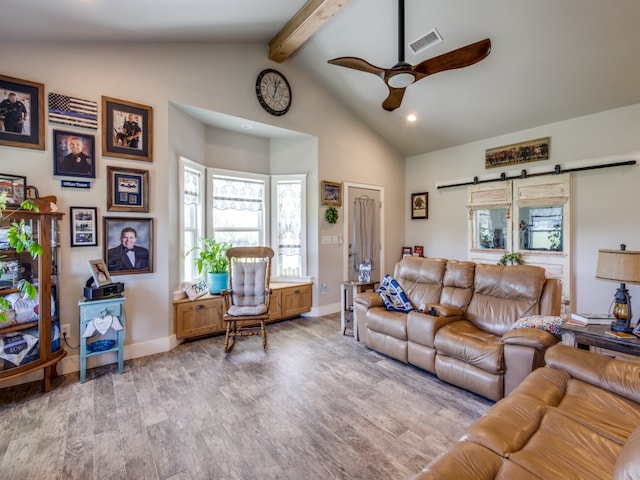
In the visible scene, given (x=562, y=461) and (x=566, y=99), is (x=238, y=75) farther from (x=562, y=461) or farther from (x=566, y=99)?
(x=562, y=461)

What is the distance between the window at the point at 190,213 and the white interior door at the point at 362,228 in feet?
7.64

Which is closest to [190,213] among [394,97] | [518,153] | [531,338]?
[394,97]

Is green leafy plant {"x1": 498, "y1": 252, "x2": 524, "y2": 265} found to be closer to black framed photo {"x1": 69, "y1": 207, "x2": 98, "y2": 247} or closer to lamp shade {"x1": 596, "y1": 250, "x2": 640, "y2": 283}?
lamp shade {"x1": 596, "y1": 250, "x2": 640, "y2": 283}

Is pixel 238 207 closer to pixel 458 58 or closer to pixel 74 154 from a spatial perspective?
pixel 74 154

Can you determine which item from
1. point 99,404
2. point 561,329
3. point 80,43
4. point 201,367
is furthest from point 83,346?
point 561,329

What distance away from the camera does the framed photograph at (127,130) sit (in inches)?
123

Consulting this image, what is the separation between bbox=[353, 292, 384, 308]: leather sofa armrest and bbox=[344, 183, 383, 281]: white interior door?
1570 millimetres

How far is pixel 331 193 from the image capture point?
197 inches

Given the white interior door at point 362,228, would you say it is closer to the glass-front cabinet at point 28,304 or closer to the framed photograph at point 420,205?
the framed photograph at point 420,205

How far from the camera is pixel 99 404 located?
2469mm

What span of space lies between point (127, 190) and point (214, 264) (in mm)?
1369

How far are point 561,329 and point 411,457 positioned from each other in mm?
1509

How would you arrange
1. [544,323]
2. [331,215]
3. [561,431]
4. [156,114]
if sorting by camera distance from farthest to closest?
1. [331,215]
2. [156,114]
3. [544,323]
4. [561,431]

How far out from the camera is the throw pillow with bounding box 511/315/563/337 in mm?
2361
